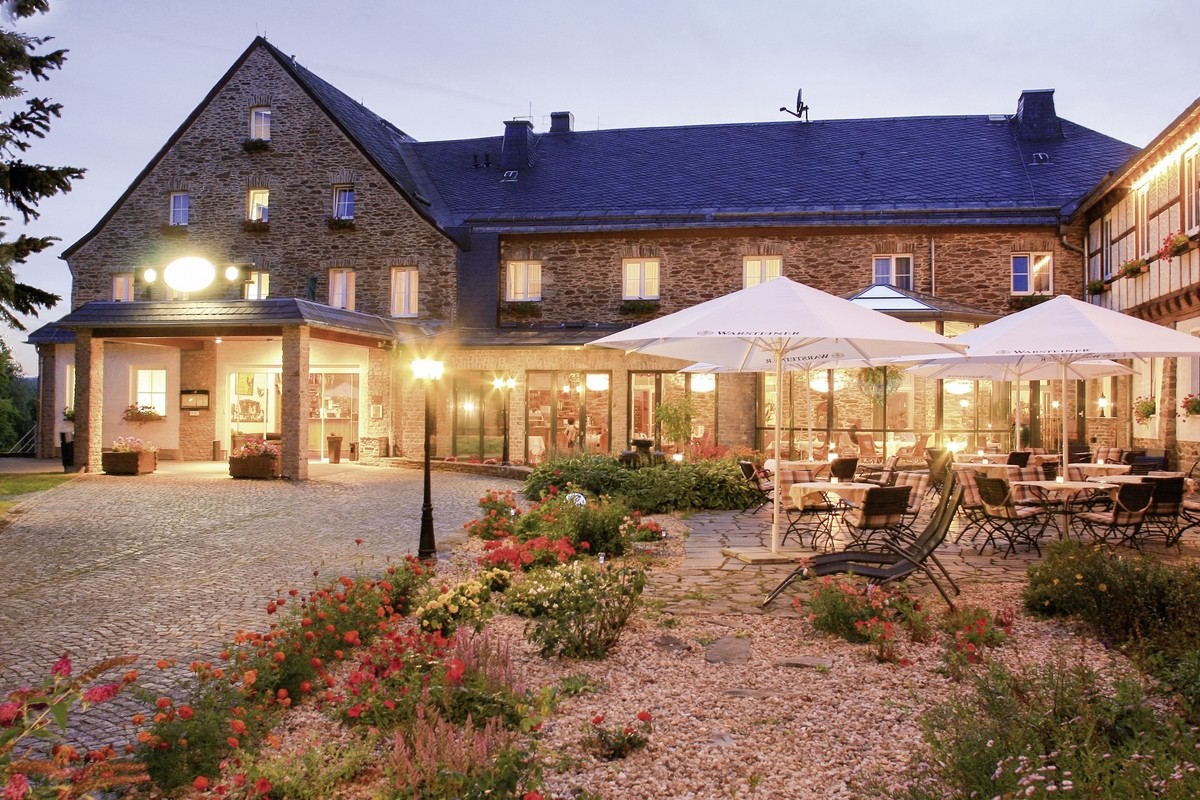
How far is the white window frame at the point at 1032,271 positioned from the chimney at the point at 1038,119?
4.26 meters

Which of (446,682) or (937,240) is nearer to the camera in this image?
(446,682)

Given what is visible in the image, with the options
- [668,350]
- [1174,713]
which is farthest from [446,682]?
[668,350]

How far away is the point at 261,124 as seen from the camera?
2300cm

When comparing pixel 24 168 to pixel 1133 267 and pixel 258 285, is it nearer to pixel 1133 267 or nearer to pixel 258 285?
pixel 258 285

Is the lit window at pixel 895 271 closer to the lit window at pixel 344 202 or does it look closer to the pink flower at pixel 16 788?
the lit window at pixel 344 202

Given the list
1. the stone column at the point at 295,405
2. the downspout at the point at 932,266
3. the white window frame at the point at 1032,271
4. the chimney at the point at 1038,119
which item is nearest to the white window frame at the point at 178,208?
the stone column at the point at 295,405

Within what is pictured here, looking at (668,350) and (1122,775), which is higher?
(668,350)

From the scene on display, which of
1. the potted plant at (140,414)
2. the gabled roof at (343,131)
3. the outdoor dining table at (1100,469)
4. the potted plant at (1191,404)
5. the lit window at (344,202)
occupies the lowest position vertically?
the outdoor dining table at (1100,469)

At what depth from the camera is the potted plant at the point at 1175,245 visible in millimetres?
13889

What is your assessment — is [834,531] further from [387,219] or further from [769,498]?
[387,219]

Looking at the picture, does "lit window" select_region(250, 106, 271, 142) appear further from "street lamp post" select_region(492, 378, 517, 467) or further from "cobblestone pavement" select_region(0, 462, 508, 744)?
"cobblestone pavement" select_region(0, 462, 508, 744)

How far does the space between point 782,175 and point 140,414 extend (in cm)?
1667

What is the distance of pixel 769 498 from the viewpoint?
12.5 meters

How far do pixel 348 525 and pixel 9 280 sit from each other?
5278 millimetres
